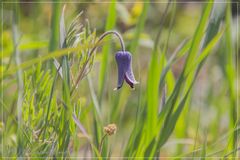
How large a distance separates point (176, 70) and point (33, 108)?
10.7 feet

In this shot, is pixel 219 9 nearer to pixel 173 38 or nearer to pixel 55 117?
pixel 55 117

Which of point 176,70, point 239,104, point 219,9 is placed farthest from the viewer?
point 176,70

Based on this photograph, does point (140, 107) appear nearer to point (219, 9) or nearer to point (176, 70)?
point (219, 9)

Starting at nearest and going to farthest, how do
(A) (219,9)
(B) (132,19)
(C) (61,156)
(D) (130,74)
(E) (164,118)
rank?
(D) (130,74)
(C) (61,156)
(E) (164,118)
(A) (219,9)
(B) (132,19)

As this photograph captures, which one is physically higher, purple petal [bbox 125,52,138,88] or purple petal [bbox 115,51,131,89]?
purple petal [bbox 115,51,131,89]

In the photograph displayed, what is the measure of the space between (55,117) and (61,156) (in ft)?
0.39

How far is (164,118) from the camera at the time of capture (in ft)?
6.76

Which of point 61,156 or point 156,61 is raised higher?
point 156,61

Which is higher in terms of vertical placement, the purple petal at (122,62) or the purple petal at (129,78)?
the purple petal at (122,62)

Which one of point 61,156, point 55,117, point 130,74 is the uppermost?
point 130,74

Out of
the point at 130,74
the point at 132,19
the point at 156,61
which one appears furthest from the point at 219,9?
the point at 132,19

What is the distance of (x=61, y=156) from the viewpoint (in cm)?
189

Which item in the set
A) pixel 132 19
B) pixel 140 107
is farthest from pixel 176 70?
pixel 140 107

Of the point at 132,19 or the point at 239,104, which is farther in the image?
the point at 239,104
